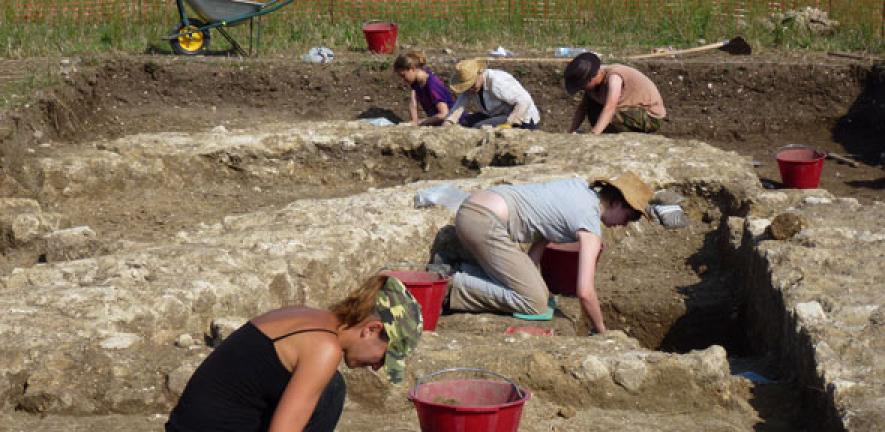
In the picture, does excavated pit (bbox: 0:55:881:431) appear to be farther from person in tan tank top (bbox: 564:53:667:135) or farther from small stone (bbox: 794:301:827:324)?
person in tan tank top (bbox: 564:53:667:135)

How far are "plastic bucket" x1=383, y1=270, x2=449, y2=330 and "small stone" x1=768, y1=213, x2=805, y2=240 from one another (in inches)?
78.9

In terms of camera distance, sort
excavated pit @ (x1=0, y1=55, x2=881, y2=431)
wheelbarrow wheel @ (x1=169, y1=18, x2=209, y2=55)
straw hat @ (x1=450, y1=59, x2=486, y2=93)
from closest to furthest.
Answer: excavated pit @ (x1=0, y1=55, x2=881, y2=431) < straw hat @ (x1=450, y1=59, x2=486, y2=93) < wheelbarrow wheel @ (x1=169, y1=18, x2=209, y2=55)

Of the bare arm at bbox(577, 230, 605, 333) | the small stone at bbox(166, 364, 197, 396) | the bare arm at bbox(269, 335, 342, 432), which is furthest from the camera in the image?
the bare arm at bbox(577, 230, 605, 333)

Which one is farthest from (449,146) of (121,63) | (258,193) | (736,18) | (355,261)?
(736,18)

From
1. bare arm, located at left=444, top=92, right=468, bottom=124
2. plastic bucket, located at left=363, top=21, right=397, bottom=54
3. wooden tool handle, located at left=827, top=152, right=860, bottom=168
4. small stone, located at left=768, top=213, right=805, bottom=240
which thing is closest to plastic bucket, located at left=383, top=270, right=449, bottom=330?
small stone, located at left=768, top=213, right=805, bottom=240

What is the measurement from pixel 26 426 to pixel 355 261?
2.53 meters

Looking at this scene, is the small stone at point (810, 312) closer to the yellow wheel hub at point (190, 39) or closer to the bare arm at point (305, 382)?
the bare arm at point (305, 382)

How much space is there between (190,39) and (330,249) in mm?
8026

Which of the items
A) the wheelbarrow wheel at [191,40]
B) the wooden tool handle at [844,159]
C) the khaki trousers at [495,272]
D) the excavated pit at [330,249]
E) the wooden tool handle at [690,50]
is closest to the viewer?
the excavated pit at [330,249]

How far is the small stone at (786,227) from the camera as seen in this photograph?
286 inches

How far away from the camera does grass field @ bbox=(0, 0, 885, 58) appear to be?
14.8 metres

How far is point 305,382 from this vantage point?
372cm

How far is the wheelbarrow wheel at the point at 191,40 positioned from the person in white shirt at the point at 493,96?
4.76m

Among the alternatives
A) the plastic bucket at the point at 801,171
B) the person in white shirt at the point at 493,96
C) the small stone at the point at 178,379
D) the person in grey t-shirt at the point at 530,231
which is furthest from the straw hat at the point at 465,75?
the small stone at the point at 178,379
